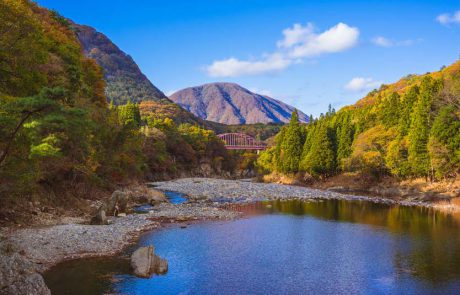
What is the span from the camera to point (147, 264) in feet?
56.9

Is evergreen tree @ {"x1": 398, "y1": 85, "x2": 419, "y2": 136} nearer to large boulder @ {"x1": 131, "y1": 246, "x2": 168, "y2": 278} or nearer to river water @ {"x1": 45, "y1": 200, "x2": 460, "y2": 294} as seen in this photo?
river water @ {"x1": 45, "y1": 200, "x2": 460, "y2": 294}

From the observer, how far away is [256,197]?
4909cm

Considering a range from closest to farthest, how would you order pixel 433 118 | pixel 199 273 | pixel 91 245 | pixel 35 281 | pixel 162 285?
pixel 35 281
pixel 162 285
pixel 199 273
pixel 91 245
pixel 433 118

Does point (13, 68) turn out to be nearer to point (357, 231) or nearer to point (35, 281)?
point (35, 281)

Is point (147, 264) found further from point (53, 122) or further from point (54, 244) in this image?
point (53, 122)

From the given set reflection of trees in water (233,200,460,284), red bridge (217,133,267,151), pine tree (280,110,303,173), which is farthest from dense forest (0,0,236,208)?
red bridge (217,133,267,151)

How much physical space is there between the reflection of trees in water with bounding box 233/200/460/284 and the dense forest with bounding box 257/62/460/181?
14.7m

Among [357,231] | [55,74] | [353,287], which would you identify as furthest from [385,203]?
[55,74]

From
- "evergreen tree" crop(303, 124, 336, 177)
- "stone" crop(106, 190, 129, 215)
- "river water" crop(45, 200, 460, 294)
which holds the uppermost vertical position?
"evergreen tree" crop(303, 124, 336, 177)

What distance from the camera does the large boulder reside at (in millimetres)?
16984

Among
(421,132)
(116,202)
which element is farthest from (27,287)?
(421,132)

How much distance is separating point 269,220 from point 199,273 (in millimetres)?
15377

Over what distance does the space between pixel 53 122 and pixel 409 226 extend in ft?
88.0

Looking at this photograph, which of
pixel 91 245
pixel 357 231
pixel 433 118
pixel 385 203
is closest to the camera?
pixel 91 245
